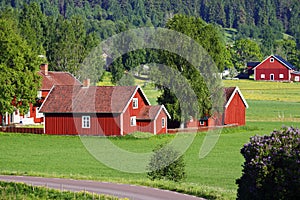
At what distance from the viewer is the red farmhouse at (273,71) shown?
143250mm

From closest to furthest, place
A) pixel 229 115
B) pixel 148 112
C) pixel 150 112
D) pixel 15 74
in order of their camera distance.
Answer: pixel 150 112
pixel 148 112
pixel 15 74
pixel 229 115

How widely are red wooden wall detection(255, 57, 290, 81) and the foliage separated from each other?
11520 cm

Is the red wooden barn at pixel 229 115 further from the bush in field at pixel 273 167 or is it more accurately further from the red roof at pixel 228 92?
the bush in field at pixel 273 167

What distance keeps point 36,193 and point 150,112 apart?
1392 inches

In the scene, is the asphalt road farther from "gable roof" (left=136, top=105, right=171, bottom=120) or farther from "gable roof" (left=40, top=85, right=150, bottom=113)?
"gable roof" (left=136, top=105, right=171, bottom=120)

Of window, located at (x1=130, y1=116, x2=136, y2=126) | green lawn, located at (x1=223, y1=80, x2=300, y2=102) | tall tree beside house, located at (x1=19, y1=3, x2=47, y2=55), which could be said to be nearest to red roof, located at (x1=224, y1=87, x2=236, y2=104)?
window, located at (x1=130, y1=116, x2=136, y2=126)

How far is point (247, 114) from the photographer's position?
84.9m

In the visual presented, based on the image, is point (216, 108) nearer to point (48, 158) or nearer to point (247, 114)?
point (247, 114)

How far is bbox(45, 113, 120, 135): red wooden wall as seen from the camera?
62.8m

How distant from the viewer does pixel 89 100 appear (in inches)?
2554

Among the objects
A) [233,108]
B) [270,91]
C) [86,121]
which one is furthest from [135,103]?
[270,91]

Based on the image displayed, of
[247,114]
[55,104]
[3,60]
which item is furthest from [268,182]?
[247,114]

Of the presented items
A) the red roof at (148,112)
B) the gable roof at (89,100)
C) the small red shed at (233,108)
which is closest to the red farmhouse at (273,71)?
the small red shed at (233,108)

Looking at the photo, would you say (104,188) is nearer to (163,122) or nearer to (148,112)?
(148,112)
